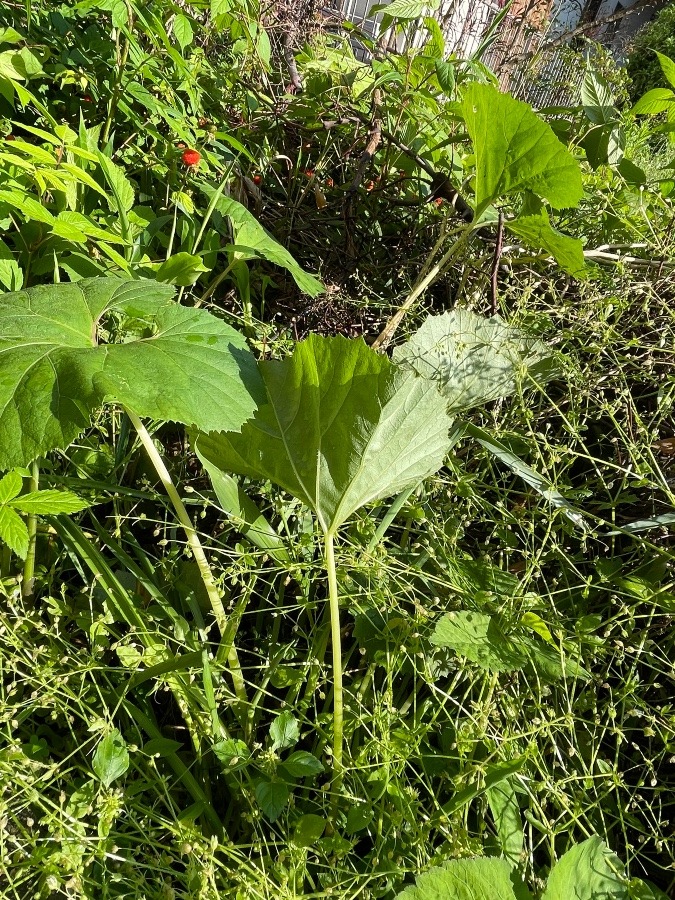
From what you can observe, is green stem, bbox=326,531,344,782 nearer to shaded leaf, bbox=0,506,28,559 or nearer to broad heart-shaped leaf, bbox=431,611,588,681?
broad heart-shaped leaf, bbox=431,611,588,681

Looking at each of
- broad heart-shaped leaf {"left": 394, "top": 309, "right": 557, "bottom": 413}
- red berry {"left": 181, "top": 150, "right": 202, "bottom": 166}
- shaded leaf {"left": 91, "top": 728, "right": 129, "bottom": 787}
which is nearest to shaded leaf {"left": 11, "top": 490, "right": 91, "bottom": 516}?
shaded leaf {"left": 91, "top": 728, "right": 129, "bottom": 787}

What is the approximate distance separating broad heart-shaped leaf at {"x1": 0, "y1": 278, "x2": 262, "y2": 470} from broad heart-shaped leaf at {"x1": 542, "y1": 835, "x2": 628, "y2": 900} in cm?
61

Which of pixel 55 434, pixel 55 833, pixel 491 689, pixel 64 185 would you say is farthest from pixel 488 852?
pixel 64 185

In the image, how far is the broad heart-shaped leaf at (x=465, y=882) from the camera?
686 mm

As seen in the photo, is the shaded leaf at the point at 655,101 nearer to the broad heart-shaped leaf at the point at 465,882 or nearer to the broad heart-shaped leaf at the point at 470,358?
the broad heart-shaped leaf at the point at 470,358

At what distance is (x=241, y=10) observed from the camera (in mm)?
1586

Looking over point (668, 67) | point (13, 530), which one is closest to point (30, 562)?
point (13, 530)

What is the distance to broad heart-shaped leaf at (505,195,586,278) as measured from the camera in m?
1.20

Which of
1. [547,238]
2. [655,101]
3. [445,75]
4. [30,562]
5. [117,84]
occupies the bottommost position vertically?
[30,562]

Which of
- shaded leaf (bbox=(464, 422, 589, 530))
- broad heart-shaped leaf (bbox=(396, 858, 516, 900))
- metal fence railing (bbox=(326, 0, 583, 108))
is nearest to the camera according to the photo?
broad heart-shaped leaf (bbox=(396, 858, 516, 900))

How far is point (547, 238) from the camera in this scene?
122 centimetres

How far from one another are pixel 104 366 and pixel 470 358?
0.62 metres

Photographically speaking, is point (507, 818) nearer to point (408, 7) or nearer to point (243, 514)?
point (243, 514)

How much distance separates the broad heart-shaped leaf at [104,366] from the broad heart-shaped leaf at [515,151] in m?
0.58
